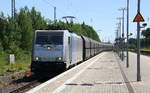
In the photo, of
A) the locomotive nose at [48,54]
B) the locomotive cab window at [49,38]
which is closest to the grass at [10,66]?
the locomotive nose at [48,54]

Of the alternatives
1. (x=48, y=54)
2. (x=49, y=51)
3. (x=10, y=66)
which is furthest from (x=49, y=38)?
(x=10, y=66)

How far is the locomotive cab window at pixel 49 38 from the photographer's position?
27328 mm

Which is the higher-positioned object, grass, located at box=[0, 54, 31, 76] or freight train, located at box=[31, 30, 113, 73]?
freight train, located at box=[31, 30, 113, 73]

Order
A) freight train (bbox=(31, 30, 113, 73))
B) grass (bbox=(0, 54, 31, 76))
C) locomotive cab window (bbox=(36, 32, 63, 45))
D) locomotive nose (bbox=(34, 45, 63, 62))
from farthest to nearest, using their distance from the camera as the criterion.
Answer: grass (bbox=(0, 54, 31, 76)), locomotive cab window (bbox=(36, 32, 63, 45)), locomotive nose (bbox=(34, 45, 63, 62)), freight train (bbox=(31, 30, 113, 73))

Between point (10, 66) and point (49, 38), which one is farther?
point (10, 66)

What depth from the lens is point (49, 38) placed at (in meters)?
27.5

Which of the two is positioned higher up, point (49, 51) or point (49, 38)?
point (49, 38)

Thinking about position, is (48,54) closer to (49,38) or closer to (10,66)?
(49,38)

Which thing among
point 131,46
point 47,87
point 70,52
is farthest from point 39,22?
point 131,46

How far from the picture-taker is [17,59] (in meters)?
48.9

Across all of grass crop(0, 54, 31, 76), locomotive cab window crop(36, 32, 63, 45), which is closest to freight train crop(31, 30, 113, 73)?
locomotive cab window crop(36, 32, 63, 45)

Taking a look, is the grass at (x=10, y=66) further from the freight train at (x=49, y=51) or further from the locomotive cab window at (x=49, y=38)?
the locomotive cab window at (x=49, y=38)

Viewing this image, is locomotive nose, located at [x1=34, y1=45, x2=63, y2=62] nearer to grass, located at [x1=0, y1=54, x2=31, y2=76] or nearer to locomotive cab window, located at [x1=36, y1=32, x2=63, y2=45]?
locomotive cab window, located at [x1=36, y1=32, x2=63, y2=45]

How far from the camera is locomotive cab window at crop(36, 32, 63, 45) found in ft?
89.7
